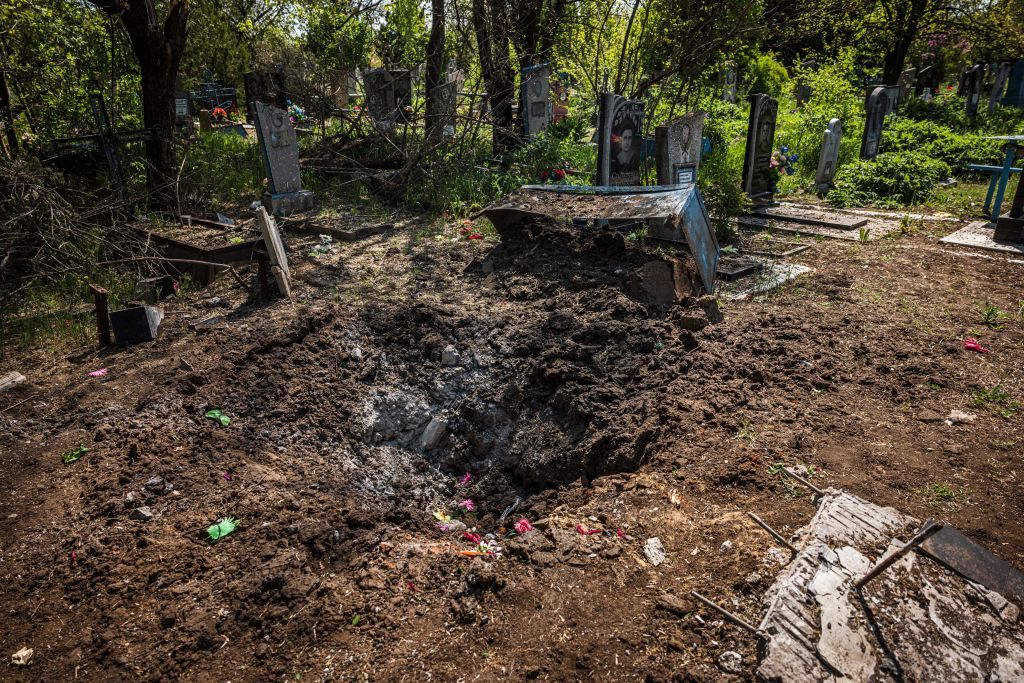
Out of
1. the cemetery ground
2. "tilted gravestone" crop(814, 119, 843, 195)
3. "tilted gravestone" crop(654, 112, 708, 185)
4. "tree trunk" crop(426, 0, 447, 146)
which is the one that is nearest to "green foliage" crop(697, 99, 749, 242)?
"tilted gravestone" crop(654, 112, 708, 185)

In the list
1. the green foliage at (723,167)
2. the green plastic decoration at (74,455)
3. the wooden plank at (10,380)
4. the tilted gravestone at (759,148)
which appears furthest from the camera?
the tilted gravestone at (759,148)

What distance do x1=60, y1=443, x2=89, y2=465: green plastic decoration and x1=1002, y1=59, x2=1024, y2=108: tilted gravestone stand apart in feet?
79.0

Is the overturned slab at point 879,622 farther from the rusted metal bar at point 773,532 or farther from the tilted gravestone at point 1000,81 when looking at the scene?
the tilted gravestone at point 1000,81

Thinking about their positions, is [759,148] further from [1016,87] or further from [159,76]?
[1016,87]

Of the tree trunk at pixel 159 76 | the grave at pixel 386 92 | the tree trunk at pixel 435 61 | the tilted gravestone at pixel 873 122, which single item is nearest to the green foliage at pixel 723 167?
the tilted gravestone at pixel 873 122

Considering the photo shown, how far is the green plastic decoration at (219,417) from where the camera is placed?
4.11m

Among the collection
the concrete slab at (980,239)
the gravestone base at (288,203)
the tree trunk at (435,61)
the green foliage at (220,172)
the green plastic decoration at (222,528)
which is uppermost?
the tree trunk at (435,61)

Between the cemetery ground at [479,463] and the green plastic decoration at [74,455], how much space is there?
0.05 m

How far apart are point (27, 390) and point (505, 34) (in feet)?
29.5

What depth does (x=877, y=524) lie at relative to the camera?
2795 mm

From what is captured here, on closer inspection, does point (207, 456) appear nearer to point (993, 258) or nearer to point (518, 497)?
point (518, 497)

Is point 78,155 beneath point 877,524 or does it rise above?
above

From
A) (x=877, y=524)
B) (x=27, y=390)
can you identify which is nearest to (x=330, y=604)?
(x=877, y=524)

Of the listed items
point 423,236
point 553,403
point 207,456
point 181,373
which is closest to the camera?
point 207,456
